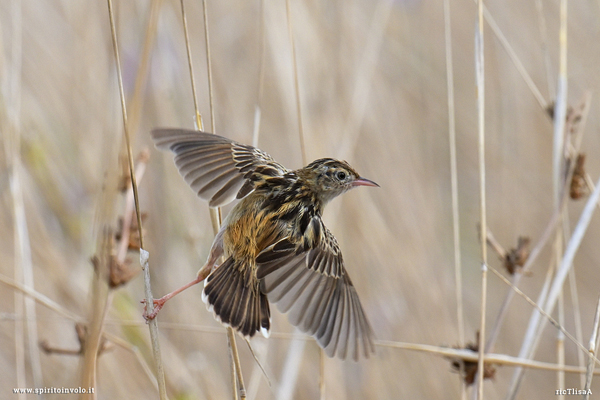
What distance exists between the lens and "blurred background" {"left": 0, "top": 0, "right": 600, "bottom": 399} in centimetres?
341

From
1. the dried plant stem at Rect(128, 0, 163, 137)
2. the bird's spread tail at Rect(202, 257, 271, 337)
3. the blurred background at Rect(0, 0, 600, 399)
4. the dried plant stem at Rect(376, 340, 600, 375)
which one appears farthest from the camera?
the blurred background at Rect(0, 0, 600, 399)

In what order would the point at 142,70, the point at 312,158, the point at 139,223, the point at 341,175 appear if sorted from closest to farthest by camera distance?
the point at 142,70 < the point at 139,223 < the point at 341,175 < the point at 312,158

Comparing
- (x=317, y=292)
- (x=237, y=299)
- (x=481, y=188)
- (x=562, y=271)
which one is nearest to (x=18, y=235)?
(x=237, y=299)

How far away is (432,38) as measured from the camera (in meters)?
4.36

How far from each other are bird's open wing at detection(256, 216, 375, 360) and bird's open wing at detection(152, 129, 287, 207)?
1.25 feet

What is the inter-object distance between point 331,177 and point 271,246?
48 centimetres

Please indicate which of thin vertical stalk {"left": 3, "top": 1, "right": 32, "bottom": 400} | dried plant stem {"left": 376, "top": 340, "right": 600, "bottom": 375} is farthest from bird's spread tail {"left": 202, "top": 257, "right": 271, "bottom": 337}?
thin vertical stalk {"left": 3, "top": 1, "right": 32, "bottom": 400}

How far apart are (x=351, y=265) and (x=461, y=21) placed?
6.49 ft

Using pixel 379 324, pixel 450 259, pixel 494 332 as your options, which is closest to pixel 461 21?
pixel 450 259

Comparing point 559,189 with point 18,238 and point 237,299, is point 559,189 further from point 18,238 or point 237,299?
point 18,238

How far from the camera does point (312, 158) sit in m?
3.53

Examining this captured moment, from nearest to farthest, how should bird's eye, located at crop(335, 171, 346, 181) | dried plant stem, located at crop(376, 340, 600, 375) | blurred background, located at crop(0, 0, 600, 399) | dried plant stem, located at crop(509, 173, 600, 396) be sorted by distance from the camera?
dried plant stem, located at crop(376, 340, 600, 375), dried plant stem, located at crop(509, 173, 600, 396), bird's eye, located at crop(335, 171, 346, 181), blurred background, located at crop(0, 0, 600, 399)

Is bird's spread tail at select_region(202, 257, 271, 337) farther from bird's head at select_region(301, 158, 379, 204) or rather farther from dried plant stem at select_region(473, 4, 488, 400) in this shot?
Result: dried plant stem at select_region(473, 4, 488, 400)

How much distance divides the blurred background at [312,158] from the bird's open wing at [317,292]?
85 cm
